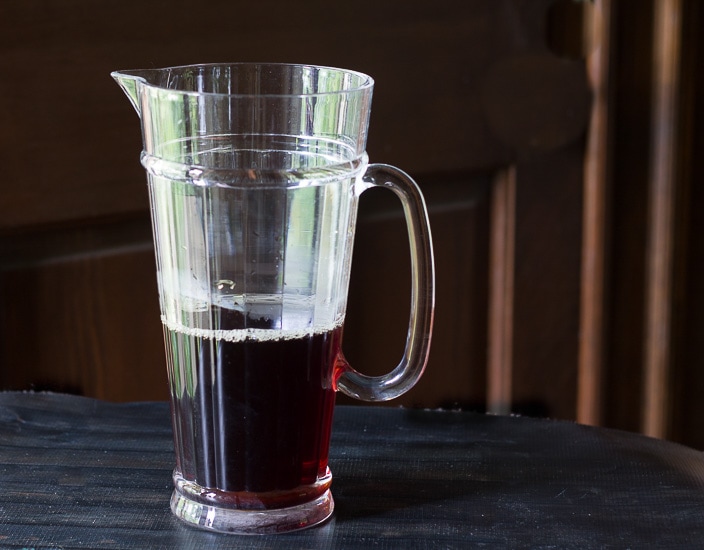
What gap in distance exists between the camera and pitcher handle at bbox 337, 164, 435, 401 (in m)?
→ 0.63

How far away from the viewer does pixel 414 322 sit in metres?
0.65

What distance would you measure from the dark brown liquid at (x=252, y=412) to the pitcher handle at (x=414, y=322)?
25mm

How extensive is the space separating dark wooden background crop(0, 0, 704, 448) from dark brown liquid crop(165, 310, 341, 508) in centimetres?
51

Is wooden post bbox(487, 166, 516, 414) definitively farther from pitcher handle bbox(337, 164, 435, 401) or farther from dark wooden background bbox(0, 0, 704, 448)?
pitcher handle bbox(337, 164, 435, 401)

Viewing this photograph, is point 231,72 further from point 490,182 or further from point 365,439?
point 490,182

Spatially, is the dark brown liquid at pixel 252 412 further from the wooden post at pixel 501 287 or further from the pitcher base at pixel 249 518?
the wooden post at pixel 501 287

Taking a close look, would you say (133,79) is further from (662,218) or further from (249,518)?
(662,218)

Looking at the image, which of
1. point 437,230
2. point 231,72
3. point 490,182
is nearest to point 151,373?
point 437,230

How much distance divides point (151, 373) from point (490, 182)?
50cm

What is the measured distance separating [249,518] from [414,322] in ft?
0.52

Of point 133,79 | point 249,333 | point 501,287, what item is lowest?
point 501,287

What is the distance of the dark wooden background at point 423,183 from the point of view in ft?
3.44

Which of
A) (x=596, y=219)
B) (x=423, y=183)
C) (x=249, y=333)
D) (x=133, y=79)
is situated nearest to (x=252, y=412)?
(x=249, y=333)

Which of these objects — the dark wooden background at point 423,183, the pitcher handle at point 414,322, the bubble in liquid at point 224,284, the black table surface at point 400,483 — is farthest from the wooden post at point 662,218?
the bubble in liquid at point 224,284
